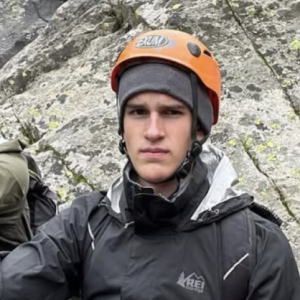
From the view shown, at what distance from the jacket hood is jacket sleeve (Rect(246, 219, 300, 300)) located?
9.7 inches

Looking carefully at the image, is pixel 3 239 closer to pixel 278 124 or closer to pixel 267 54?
pixel 278 124

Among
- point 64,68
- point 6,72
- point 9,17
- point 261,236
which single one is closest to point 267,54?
point 64,68

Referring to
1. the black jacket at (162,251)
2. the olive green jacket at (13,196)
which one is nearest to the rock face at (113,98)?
the olive green jacket at (13,196)

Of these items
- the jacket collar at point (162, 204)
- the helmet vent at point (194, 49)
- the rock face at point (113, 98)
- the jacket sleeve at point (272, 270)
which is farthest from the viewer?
the rock face at point (113, 98)

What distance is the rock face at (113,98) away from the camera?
6332 millimetres

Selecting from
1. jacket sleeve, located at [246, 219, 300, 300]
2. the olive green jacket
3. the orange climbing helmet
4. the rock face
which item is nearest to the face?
the orange climbing helmet

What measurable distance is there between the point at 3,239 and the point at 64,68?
3449 millimetres

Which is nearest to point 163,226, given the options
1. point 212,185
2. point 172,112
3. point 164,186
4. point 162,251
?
point 162,251

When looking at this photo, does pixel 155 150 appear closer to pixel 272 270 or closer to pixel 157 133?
pixel 157 133

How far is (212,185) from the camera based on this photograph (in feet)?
12.9

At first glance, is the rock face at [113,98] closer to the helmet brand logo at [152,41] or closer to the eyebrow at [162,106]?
the eyebrow at [162,106]

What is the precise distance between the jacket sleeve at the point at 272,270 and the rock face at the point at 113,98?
186cm

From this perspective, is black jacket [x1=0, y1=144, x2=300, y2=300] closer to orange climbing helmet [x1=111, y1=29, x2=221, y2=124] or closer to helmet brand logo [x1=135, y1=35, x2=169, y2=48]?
orange climbing helmet [x1=111, y1=29, x2=221, y2=124]

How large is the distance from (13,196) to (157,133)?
1.54 metres
